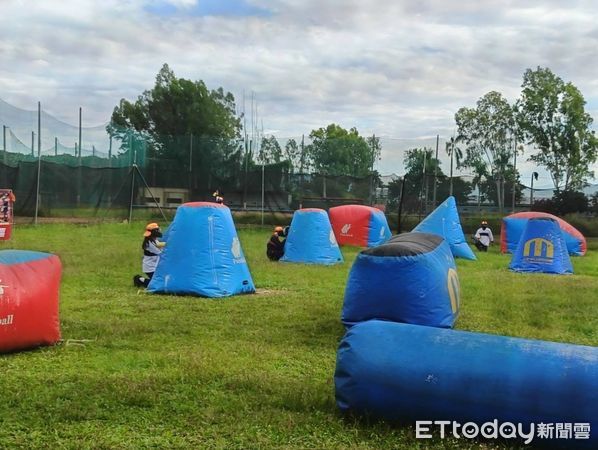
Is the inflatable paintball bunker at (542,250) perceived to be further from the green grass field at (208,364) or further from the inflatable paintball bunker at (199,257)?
the inflatable paintball bunker at (199,257)

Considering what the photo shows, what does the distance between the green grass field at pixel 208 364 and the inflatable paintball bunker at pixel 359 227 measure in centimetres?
722

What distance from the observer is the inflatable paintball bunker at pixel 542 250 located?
1249 centimetres

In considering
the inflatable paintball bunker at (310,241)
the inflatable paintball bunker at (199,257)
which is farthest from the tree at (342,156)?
the inflatable paintball bunker at (199,257)

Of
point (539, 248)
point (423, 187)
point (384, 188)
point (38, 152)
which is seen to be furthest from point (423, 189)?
→ point (38, 152)

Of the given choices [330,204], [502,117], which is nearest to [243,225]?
[330,204]

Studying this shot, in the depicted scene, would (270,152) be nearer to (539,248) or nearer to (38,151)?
(38,151)

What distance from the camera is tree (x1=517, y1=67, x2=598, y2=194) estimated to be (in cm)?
2816

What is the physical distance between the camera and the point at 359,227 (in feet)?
57.4

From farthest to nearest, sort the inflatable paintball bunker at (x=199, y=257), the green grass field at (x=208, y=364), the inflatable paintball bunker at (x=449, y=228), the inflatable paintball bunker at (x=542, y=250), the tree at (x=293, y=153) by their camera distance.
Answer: the tree at (x=293, y=153) → the inflatable paintball bunker at (x=449, y=228) → the inflatable paintball bunker at (x=542, y=250) → the inflatable paintball bunker at (x=199, y=257) → the green grass field at (x=208, y=364)

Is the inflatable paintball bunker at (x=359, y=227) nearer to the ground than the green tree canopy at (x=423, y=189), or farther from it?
nearer to the ground

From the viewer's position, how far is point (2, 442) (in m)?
3.44

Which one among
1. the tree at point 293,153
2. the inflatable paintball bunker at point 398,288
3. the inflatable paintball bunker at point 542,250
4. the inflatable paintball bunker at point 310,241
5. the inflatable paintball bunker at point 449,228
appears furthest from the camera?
the tree at point 293,153

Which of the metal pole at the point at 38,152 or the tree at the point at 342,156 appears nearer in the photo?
the metal pole at the point at 38,152

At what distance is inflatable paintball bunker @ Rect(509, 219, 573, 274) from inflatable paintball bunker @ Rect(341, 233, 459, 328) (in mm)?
7305
